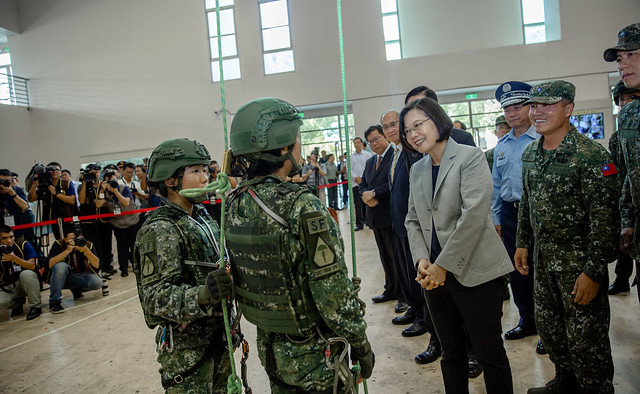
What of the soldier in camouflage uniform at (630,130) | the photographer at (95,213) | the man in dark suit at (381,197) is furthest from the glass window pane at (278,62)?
the soldier in camouflage uniform at (630,130)

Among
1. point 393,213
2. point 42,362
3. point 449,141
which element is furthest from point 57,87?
point 449,141

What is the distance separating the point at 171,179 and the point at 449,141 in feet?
4.35

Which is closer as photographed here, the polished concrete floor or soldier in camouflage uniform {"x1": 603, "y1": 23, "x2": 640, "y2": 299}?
soldier in camouflage uniform {"x1": 603, "y1": 23, "x2": 640, "y2": 299}

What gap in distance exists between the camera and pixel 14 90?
1334cm

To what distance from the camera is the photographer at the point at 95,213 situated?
6355 millimetres

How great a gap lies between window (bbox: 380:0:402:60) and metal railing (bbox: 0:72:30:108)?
40.3 ft

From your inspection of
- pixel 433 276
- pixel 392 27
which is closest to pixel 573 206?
pixel 433 276

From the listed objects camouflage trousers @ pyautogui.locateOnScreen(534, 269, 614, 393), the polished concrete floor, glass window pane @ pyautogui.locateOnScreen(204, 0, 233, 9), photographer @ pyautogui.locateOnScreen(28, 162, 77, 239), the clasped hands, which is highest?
glass window pane @ pyautogui.locateOnScreen(204, 0, 233, 9)

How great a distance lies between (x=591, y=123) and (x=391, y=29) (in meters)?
6.38

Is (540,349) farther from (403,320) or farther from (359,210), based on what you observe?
(359,210)

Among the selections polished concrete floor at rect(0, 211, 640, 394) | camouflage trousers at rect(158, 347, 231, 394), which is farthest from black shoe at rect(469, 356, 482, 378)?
camouflage trousers at rect(158, 347, 231, 394)

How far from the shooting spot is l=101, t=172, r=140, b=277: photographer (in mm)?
6293

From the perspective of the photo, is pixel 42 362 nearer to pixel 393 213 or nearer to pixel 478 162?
pixel 393 213

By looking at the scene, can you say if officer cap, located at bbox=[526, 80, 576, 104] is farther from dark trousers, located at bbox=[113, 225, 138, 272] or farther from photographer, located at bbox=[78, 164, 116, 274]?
photographer, located at bbox=[78, 164, 116, 274]
